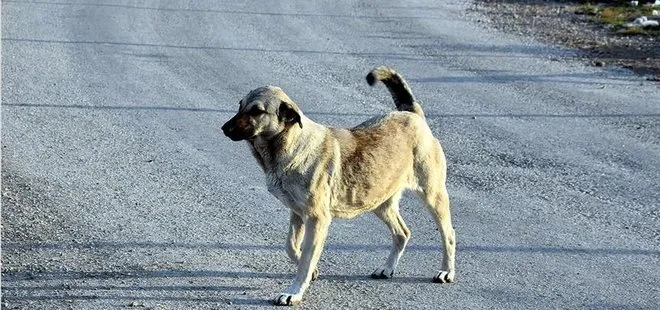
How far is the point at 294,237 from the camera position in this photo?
7.75 m

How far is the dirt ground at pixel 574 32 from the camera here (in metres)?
17.1

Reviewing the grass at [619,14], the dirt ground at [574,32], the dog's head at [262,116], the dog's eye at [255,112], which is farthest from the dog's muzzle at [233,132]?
the grass at [619,14]

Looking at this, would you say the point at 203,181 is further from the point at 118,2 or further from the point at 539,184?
the point at 118,2

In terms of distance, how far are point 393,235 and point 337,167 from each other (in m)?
0.83

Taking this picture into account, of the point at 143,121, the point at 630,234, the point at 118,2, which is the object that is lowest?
the point at 118,2

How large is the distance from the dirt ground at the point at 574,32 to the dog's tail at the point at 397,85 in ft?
27.0

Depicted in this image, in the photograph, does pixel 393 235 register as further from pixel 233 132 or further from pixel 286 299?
pixel 233 132

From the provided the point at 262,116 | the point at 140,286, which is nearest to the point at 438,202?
the point at 262,116

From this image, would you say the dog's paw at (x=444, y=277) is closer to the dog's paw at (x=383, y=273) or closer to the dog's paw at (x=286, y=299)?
the dog's paw at (x=383, y=273)

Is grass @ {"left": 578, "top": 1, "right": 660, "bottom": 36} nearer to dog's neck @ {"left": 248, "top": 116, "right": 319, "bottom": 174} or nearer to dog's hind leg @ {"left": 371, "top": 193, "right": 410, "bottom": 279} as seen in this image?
dog's hind leg @ {"left": 371, "top": 193, "right": 410, "bottom": 279}

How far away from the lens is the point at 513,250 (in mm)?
8758

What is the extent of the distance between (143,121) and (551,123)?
435 centimetres

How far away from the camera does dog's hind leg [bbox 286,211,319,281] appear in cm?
773

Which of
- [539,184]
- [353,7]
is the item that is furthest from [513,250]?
[353,7]
